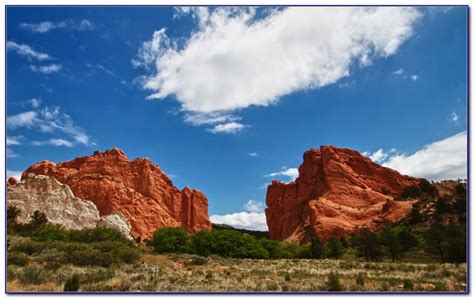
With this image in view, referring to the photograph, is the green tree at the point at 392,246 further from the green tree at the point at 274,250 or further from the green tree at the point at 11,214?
the green tree at the point at 11,214

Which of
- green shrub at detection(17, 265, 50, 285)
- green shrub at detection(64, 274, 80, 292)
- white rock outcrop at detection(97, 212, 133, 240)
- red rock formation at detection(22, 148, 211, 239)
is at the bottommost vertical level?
green shrub at detection(64, 274, 80, 292)

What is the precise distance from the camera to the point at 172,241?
47.6 m

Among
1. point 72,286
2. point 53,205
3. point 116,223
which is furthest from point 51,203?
point 72,286

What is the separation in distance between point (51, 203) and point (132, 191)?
114ft

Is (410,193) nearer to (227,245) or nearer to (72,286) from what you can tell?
(227,245)

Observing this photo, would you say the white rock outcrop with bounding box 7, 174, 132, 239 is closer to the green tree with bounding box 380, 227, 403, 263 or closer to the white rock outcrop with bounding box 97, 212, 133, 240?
the white rock outcrop with bounding box 97, 212, 133, 240

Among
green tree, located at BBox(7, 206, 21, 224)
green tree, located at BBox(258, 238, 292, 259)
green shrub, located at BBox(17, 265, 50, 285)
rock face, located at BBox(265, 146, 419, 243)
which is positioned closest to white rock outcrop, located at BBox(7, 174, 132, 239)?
green tree, located at BBox(7, 206, 21, 224)

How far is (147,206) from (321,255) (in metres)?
58.4

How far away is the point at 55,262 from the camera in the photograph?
2186 centimetres

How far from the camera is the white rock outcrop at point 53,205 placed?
5650cm

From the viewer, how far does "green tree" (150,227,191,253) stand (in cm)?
4653

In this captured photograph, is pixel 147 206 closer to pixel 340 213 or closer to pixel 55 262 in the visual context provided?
pixel 340 213

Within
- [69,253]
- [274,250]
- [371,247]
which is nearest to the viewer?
[69,253]

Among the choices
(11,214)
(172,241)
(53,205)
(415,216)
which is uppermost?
(53,205)
